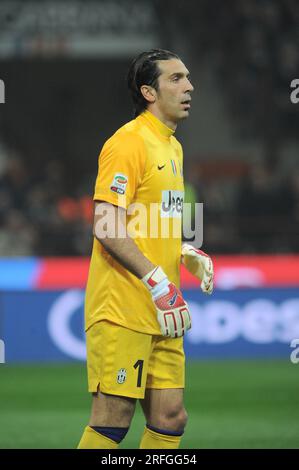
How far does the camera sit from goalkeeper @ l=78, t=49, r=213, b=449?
475 cm

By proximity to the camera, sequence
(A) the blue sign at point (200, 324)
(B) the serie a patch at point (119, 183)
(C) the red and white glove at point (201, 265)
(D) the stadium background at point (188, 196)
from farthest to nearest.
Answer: (A) the blue sign at point (200, 324) → (D) the stadium background at point (188, 196) → (C) the red and white glove at point (201, 265) → (B) the serie a patch at point (119, 183)

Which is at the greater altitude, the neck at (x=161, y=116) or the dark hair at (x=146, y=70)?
the dark hair at (x=146, y=70)

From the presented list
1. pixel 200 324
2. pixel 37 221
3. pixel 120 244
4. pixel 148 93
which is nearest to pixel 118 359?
pixel 120 244

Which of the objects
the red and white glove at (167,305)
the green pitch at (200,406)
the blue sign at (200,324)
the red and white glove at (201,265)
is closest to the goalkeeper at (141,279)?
the red and white glove at (167,305)

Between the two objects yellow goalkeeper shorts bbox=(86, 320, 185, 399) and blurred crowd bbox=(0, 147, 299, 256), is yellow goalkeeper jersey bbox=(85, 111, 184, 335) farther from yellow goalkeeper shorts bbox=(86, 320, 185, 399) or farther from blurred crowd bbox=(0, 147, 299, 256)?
blurred crowd bbox=(0, 147, 299, 256)

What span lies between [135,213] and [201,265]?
20.9 inches

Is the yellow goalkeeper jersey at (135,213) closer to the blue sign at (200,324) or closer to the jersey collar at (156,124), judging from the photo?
the jersey collar at (156,124)

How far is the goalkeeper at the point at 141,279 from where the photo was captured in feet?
15.6

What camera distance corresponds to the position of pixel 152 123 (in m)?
5.07

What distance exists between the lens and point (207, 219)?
13438 millimetres

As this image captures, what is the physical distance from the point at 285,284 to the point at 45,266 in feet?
7.37

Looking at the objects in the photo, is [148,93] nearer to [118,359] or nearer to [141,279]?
[141,279]

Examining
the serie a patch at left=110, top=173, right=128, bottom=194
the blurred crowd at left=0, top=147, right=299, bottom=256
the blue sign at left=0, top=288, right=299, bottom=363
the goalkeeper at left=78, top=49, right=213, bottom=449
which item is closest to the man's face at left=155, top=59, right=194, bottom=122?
the goalkeeper at left=78, top=49, right=213, bottom=449
